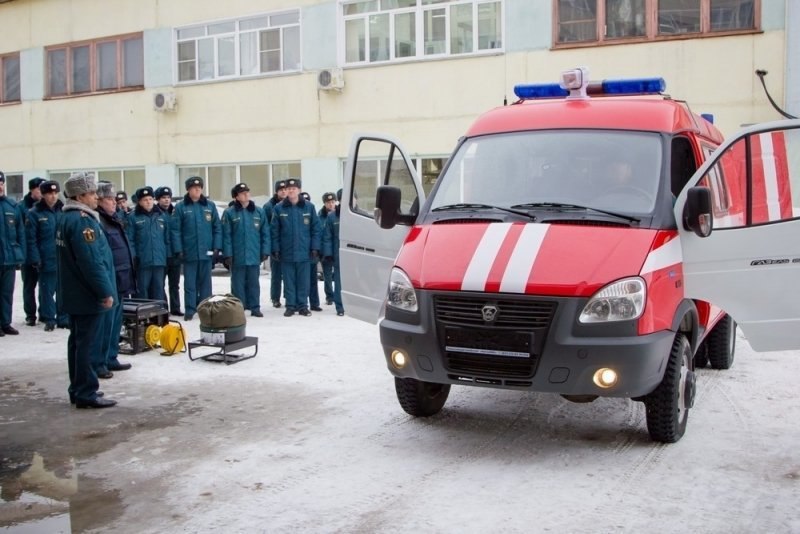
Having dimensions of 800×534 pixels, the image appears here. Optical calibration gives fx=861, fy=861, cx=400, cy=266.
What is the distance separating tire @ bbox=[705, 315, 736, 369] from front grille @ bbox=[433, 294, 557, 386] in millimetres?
3731

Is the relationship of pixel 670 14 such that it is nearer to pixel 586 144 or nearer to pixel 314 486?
pixel 586 144

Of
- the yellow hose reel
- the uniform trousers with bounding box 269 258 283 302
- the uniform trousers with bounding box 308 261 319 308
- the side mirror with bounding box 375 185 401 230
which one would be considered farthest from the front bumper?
the uniform trousers with bounding box 269 258 283 302

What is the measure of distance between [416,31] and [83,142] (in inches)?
425

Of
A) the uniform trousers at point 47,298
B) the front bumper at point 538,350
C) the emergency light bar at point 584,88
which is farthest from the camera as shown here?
the uniform trousers at point 47,298

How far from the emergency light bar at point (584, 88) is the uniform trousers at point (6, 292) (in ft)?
25.1

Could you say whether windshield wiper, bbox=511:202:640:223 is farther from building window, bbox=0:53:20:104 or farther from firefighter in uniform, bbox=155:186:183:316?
building window, bbox=0:53:20:104

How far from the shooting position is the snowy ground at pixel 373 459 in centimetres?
482

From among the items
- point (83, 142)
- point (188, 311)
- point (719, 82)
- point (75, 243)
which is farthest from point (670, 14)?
point (83, 142)

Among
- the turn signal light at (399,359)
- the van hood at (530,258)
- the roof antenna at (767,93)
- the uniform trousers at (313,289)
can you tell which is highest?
the roof antenna at (767,93)

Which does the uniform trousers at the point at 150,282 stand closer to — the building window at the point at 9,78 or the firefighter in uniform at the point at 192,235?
the firefighter in uniform at the point at 192,235

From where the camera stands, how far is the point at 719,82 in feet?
52.5

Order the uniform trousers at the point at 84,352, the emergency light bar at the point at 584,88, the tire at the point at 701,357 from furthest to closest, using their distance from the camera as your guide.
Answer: the tire at the point at 701,357 → the uniform trousers at the point at 84,352 → the emergency light bar at the point at 584,88

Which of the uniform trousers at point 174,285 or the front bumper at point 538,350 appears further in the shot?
the uniform trousers at point 174,285

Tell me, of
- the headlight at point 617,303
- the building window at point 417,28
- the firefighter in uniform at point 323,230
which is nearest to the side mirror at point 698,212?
the headlight at point 617,303
